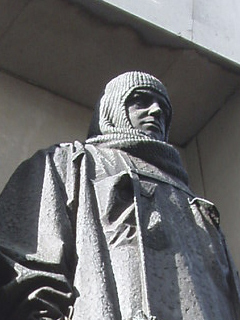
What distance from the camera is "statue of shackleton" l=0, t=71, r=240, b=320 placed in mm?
4375

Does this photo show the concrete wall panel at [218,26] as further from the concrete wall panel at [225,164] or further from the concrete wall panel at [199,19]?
the concrete wall panel at [225,164]

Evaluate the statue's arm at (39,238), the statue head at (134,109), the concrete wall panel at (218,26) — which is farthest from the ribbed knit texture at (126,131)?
the concrete wall panel at (218,26)

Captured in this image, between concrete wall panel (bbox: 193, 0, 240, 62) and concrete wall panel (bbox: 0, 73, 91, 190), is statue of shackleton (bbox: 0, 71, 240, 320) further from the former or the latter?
concrete wall panel (bbox: 193, 0, 240, 62)

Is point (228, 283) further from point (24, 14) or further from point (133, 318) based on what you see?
point (24, 14)

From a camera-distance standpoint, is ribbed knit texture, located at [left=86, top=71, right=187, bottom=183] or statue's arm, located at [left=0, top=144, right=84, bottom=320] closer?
statue's arm, located at [left=0, top=144, right=84, bottom=320]

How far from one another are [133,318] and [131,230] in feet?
1.31

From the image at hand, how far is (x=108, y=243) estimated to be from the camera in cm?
453

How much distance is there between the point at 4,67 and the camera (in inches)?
255

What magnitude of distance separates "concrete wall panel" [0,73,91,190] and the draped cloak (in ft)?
3.78

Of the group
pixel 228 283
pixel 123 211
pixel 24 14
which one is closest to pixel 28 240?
pixel 123 211

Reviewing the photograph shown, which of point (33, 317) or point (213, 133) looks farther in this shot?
point (213, 133)

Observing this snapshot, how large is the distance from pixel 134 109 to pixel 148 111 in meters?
0.05

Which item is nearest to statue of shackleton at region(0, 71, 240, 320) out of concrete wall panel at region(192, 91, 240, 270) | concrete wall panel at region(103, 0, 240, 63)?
concrete wall panel at region(192, 91, 240, 270)

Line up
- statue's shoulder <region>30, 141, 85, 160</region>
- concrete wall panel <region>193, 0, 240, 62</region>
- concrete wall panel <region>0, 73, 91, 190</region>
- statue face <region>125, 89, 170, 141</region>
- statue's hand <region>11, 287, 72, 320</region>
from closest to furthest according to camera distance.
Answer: statue's hand <region>11, 287, 72, 320</region> → statue's shoulder <region>30, 141, 85, 160</region> → statue face <region>125, 89, 170, 141</region> → concrete wall panel <region>0, 73, 91, 190</region> → concrete wall panel <region>193, 0, 240, 62</region>
